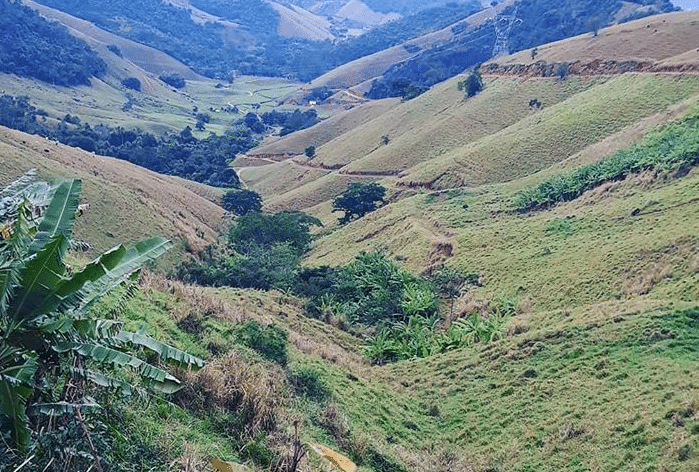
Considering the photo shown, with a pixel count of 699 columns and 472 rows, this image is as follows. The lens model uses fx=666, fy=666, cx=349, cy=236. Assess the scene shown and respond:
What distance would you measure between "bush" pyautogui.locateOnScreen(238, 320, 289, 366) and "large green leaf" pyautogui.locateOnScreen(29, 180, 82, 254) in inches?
339

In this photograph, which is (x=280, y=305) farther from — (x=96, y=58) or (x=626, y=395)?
(x=96, y=58)

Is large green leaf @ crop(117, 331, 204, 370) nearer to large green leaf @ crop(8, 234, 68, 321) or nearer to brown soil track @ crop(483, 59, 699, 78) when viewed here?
large green leaf @ crop(8, 234, 68, 321)

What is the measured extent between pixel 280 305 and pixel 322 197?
42.7m

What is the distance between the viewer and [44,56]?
132m

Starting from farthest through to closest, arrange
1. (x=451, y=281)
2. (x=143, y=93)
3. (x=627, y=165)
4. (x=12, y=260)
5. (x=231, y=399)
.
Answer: (x=143, y=93)
(x=627, y=165)
(x=451, y=281)
(x=231, y=399)
(x=12, y=260)

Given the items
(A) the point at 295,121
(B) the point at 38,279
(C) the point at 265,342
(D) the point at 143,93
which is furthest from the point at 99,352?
(D) the point at 143,93

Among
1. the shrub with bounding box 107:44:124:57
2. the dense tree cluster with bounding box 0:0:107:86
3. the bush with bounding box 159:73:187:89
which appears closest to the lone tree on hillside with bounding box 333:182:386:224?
the dense tree cluster with bounding box 0:0:107:86

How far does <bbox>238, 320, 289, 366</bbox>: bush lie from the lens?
15680 mm

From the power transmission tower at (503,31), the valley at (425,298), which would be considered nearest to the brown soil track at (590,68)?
the valley at (425,298)

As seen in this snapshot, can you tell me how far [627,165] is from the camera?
3862 cm

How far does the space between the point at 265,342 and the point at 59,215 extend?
9160 mm

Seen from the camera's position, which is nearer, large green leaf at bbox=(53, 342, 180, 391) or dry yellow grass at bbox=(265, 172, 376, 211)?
large green leaf at bbox=(53, 342, 180, 391)

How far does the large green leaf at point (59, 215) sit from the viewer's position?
6.95m

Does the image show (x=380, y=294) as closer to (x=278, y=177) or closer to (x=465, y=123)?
(x=465, y=123)
